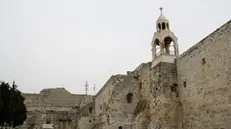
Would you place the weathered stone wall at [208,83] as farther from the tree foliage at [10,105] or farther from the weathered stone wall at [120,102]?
the tree foliage at [10,105]

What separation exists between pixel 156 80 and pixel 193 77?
3188mm

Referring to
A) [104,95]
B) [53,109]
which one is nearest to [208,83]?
[104,95]

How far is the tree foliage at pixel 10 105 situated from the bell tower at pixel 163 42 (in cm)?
1183

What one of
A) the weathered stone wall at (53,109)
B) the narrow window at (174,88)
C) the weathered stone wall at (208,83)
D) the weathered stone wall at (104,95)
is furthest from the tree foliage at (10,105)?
the weathered stone wall at (208,83)

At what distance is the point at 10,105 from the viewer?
2064 centimetres

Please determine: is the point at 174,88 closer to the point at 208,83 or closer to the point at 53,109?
the point at 208,83

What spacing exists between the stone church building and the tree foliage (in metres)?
7.56

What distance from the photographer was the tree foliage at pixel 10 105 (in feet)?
66.1

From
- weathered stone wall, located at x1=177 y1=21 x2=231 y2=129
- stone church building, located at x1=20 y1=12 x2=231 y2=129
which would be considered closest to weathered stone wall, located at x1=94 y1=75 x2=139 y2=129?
stone church building, located at x1=20 y1=12 x2=231 y2=129

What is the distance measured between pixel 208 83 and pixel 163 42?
238 inches

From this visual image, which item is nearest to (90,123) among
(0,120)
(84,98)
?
(84,98)

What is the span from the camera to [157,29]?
21.2 metres

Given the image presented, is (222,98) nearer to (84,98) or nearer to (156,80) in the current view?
(156,80)

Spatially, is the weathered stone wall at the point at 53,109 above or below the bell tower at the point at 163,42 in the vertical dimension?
below
